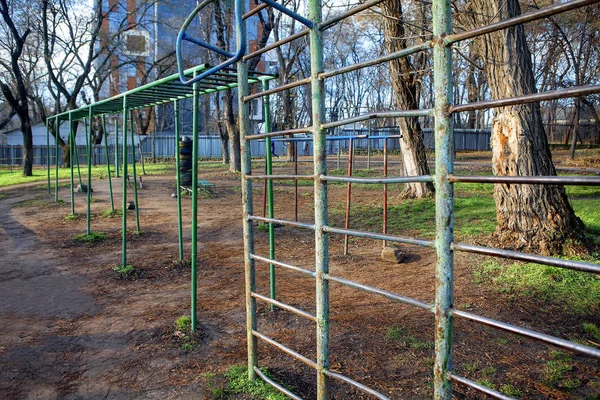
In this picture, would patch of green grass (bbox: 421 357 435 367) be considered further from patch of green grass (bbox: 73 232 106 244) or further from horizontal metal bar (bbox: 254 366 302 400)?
patch of green grass (bbox: 73 232 106 244)

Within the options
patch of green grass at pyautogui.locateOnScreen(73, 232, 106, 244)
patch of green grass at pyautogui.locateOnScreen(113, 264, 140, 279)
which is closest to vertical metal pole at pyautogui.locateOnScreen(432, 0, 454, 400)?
patch of green grass at pyautogui.locateOnScreen(113, 264, 140, 279)

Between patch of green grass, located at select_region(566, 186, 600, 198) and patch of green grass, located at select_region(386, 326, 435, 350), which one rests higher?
patch of green grass, located at select_region(566, 186, 600, 198)

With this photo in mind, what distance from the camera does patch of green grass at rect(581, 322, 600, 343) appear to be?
124 inches

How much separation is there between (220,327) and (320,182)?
208 cm

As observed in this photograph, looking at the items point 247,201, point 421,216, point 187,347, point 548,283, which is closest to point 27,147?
point 421,216

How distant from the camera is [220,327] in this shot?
12.1ft

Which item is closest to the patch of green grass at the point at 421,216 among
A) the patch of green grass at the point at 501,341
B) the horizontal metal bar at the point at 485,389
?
the patch of green grass at the point at 501,341

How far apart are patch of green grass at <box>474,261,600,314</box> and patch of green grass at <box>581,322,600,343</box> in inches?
12.3

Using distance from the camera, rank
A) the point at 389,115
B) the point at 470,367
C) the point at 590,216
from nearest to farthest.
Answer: the point at 389,115, the point at 470,367, the point at 590,216

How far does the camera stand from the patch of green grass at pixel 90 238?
279 inches

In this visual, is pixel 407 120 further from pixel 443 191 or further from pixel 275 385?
pixel 443 191

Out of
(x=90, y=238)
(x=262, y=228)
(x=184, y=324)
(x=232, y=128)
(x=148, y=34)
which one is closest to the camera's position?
(x=184, y=324)

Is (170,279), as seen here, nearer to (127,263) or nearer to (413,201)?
(127,263)

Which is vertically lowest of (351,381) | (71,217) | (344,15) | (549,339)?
(351,381)
